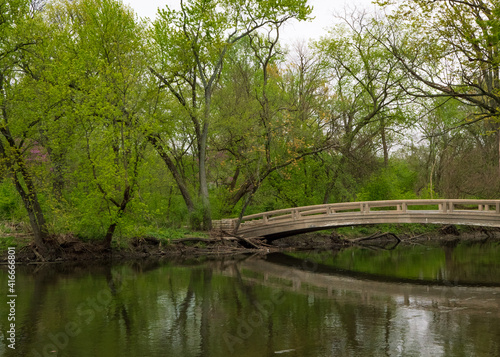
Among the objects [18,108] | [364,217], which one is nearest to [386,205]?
[364,217]

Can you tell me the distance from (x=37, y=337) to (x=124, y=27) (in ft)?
48.0

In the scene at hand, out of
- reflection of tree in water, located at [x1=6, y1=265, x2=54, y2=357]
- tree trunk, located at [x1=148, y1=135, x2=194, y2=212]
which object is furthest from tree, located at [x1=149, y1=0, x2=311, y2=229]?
reflection of tree in water, located at [x1=6, y1=265, x2=54, y2=357]

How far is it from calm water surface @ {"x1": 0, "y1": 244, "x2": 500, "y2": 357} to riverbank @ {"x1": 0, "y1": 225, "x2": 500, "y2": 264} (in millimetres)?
1409

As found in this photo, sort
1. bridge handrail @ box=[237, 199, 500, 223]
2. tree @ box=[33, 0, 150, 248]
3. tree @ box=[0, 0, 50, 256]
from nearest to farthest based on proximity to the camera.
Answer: tree @ box=[0, 0, 50, 256]
tree @ box=[33, 0, 150, 248]
bridge handrail @ box=[237, 199, 500, 223]

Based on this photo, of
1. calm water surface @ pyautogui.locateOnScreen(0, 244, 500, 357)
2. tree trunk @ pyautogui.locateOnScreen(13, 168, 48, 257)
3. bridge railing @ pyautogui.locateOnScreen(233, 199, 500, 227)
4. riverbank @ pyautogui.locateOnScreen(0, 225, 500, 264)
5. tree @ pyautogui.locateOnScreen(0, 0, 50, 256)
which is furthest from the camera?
riverbank @ pyautogui.locateOnScreen(0, 225, 500, 264)

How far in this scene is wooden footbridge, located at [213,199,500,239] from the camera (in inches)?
811

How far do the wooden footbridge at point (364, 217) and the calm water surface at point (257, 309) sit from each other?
1.74 meters

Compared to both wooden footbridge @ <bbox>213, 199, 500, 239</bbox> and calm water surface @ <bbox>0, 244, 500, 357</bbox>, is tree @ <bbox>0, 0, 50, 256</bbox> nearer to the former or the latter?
calm water surface @ <bbox>0, 244, 500, 357</bbox>

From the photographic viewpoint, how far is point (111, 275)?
1750cm

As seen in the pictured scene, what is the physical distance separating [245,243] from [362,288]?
10.2 m

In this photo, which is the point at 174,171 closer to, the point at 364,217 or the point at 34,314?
the point at 364,217

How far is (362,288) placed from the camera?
15477mm

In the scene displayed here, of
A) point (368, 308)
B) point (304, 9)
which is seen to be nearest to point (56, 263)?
point (368, 308)

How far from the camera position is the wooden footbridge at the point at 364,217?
2059 cm
